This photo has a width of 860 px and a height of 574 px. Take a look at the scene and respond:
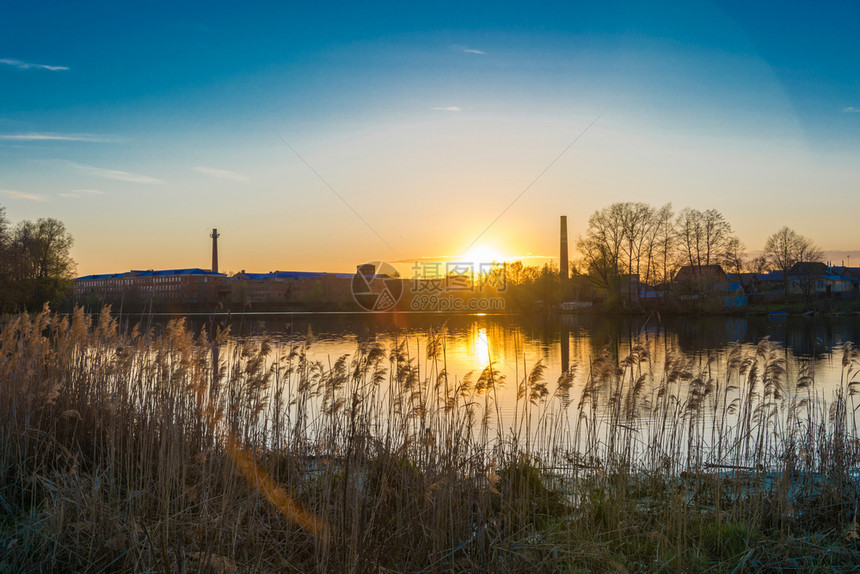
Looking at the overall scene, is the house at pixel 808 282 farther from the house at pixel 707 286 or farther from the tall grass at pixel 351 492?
the tall grass at pixel 351 492

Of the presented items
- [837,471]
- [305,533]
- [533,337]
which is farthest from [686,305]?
[305,533]

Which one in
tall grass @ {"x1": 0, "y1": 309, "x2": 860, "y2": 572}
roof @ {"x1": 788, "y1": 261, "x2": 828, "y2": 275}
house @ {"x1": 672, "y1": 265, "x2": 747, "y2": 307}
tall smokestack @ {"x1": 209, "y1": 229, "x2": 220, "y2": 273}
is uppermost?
tall smokestack @ {"x1": 209, "y1": 229, "x2": 220, "y2": 273}

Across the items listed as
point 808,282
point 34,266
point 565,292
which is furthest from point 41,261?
point 808,282

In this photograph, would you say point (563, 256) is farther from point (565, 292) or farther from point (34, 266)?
point (34, 266)

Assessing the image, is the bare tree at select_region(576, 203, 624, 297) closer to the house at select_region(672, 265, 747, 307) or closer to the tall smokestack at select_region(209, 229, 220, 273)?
the house at select_region(672, 265, 747, 307)

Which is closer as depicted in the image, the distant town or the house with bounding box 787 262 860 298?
the distant town

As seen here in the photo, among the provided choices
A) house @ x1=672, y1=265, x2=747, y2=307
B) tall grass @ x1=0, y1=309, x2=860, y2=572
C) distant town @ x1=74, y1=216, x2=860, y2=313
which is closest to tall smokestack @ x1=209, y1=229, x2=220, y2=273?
distant town @ x1=74, y1=216, x2=860, y2=313

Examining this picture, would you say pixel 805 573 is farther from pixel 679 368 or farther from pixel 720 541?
pixel 679 368

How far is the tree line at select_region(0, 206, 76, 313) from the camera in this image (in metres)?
34.6

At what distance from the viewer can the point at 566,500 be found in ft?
20.7

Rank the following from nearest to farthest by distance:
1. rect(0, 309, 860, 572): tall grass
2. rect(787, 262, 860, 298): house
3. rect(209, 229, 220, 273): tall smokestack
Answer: rect(0, 309, 860, 572): tall grass → rect(787, 262, 860, 298): house → rect(209, 229, 220, 273): tall smokestack

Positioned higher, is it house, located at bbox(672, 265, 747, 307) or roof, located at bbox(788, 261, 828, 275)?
roof, located at bbox(788, 261, 828, 275)

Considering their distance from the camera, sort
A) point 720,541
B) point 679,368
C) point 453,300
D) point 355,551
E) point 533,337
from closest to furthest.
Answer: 1. point 355,551
2. point 720,541
3. point 679,368
4. point 533,337
5. point 453,300

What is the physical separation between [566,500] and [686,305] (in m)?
58.4
